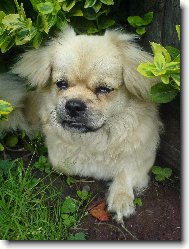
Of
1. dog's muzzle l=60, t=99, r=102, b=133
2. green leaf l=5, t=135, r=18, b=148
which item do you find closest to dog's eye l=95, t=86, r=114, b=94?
dog's muzzle l=60, t=99, r=102, b=133

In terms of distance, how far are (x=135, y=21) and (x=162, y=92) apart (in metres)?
0.48

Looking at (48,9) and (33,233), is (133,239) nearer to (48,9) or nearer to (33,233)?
(33,233)

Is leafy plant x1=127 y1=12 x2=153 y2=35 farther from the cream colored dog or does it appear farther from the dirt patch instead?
the dirt patch

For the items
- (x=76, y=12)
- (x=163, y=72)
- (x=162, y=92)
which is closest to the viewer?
(x=163, y=72)

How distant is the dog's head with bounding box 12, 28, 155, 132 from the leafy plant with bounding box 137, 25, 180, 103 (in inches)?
7.5

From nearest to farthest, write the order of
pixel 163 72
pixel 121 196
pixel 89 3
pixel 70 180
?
pixel 163 72 < pixel 89 3 < pixel 121 196 < pixel 70 180

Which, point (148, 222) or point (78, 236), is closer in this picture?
point (78, 236)

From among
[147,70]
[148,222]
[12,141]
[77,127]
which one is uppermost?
[147,70]

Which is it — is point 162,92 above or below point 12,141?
above

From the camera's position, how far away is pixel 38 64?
2707 millimetres

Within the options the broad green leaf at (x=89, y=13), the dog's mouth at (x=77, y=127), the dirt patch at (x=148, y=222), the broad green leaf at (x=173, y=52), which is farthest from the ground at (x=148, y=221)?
the broad green leaf at (x=89, y=13)

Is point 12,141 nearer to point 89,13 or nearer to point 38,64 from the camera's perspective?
point 38,64

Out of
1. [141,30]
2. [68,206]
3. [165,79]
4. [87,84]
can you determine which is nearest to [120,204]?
[68,206]

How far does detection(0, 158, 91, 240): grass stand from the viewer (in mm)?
2551
